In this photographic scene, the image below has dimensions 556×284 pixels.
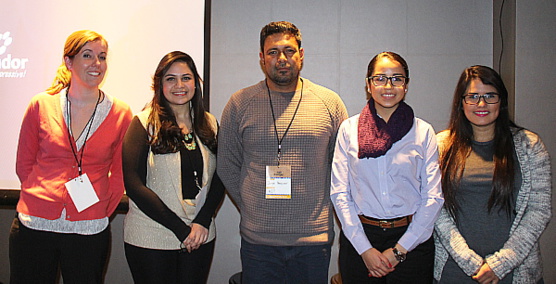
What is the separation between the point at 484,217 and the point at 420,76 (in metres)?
1.42

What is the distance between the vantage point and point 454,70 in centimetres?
Result: 321

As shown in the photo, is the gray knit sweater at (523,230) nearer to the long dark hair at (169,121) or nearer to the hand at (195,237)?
the hand at (195,237)

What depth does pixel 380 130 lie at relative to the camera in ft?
6.88

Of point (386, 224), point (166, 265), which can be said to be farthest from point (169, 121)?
point (386, 224)

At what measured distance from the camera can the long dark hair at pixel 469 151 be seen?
2074mm

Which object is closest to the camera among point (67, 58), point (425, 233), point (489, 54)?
point (425, 233)

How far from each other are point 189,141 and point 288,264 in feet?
2.73

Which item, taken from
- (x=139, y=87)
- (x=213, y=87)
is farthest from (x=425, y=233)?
(x=139, y=87)

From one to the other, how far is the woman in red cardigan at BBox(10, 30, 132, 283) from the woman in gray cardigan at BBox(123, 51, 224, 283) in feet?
0.82

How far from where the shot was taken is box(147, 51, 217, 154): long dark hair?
218 cm

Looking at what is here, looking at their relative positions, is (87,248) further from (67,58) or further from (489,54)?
(489,54)

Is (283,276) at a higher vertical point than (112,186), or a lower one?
lower

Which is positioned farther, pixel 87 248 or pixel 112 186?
pixel 112 186

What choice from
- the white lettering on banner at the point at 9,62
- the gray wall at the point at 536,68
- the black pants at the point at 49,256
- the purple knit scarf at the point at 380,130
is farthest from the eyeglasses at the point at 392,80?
the white lettering on banner at the point at 9,62
